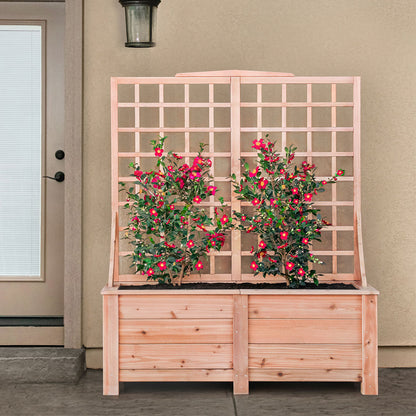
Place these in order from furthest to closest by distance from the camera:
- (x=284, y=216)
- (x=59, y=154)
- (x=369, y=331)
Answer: (x=59, y=154) → (x=284, y=216) → (x=369, y=331)

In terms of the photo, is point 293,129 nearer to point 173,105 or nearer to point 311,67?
point 311,67

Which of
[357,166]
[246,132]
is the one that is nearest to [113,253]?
[246,132]

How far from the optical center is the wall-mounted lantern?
3586 millimetres

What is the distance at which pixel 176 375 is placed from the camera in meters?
3.25

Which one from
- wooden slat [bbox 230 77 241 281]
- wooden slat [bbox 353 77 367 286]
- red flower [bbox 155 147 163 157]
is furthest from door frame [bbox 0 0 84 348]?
wooden slat [bbox 353 77 367 286]

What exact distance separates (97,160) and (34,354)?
47.1 inches

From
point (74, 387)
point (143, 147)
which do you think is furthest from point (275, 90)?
point (74, 387)

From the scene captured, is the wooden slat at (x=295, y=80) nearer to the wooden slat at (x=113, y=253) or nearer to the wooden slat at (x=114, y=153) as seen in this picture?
the wooden slat at (x=114, y=153)

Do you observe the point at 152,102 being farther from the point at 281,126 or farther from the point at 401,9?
the point at 401,9

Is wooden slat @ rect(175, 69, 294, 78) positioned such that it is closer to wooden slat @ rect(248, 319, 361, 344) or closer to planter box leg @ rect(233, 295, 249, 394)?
planter box leg @ rect(233, 295, 249, 394)

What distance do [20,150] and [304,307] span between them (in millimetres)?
2032

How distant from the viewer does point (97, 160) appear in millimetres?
3789

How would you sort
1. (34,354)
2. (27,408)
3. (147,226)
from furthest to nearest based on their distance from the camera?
(34,354), (147,226), (27,408)

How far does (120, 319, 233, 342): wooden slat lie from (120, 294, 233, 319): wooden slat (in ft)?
0.09
